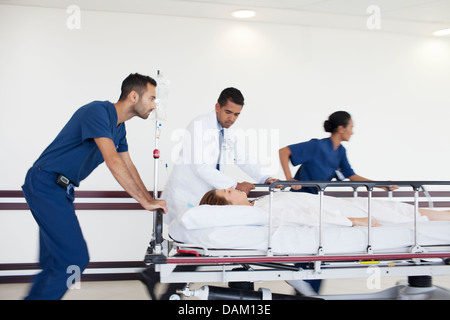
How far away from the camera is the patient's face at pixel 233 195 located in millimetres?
3402

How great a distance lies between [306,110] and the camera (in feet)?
18.8

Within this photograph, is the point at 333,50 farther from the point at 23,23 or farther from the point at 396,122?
the point at 23,23

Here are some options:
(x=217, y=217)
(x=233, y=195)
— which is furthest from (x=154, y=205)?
(x=233, y=195)

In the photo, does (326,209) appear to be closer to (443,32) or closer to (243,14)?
(243,14)

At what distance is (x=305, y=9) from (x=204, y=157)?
89.9 inches

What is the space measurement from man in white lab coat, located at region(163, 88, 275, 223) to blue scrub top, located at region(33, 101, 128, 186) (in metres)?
0.70

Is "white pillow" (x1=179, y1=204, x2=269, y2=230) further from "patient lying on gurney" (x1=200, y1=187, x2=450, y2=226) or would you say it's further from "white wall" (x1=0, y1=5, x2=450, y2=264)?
"white wall" (x1=0, y1=5, x2=450, y2=264)

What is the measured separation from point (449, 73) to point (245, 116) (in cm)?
252

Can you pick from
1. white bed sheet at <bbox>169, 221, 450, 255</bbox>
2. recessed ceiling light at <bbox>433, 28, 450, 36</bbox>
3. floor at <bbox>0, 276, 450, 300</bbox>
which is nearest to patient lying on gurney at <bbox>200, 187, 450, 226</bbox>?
white bed sheet at <bbox>169, 221, 450, 255</bbox>

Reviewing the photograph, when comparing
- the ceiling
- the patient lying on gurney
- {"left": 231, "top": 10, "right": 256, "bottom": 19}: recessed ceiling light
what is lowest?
the patient lying on gurney

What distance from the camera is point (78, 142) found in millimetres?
3018

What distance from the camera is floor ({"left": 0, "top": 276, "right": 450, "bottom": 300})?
470cm
